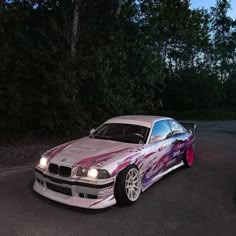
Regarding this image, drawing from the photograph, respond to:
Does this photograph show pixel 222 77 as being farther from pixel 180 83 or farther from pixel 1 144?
pixel 1 144

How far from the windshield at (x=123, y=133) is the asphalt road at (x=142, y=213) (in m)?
0.99

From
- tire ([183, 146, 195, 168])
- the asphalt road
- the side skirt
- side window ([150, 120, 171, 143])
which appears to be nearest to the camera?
the asphalt road

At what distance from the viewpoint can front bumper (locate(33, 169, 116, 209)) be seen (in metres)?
4.45

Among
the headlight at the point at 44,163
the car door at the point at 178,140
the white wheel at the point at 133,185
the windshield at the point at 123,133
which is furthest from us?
the car door at the point at 178,140

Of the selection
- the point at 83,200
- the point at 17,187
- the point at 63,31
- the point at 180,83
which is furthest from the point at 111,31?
the point at 180,83

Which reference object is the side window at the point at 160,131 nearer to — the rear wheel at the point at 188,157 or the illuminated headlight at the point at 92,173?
the rear wheel at the point at 188,157

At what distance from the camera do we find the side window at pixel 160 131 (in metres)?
6.03

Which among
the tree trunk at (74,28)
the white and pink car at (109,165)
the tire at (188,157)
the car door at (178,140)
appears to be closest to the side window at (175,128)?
the car door at (178,140)

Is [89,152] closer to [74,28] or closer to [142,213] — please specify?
[142,213]

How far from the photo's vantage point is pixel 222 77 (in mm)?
32906

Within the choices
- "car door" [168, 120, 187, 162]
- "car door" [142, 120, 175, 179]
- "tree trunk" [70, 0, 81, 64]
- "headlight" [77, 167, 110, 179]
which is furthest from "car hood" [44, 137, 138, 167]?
"tree trunk" [70, 0, 81, 64]

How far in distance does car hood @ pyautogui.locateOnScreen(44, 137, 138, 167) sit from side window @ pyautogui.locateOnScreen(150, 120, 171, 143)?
0.67 meters

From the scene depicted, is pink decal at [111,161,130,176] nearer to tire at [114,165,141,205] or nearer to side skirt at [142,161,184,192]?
tire at [114,165,141,205]

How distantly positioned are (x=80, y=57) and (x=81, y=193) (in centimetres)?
774
